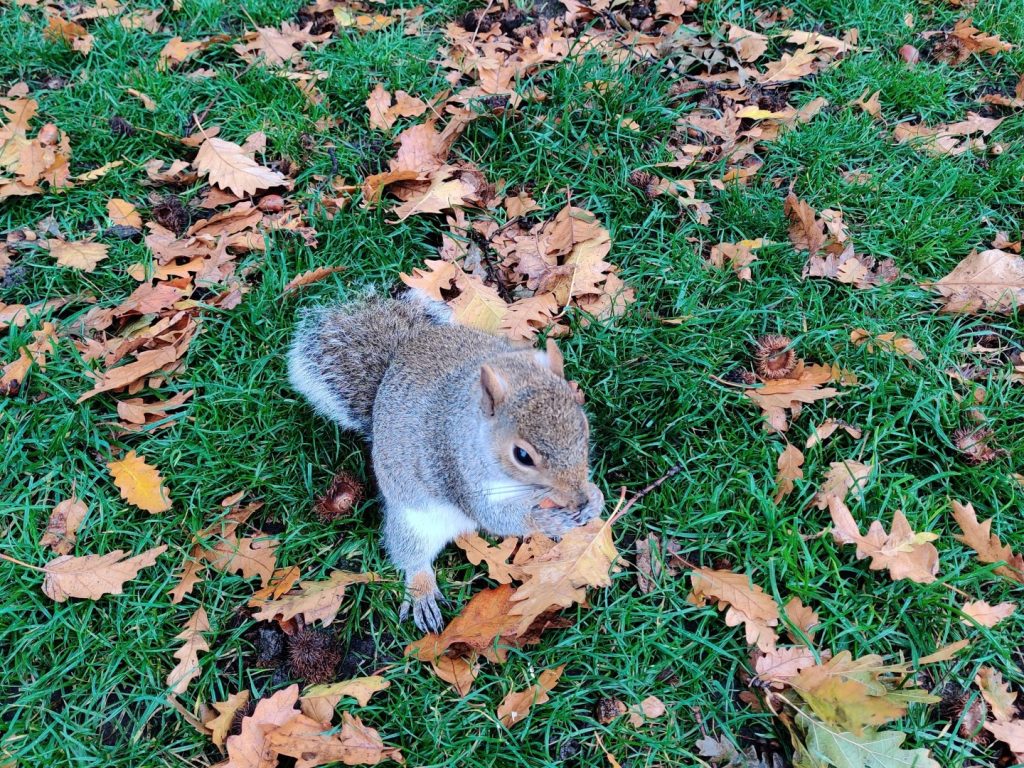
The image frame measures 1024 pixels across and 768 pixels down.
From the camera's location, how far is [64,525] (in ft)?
7.80

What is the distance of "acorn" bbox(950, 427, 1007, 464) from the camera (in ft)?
7.39

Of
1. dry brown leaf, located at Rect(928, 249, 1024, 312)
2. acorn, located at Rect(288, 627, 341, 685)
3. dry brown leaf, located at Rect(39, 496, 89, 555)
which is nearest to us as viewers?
acorn, located at Rect(288, 627, 341, 685)

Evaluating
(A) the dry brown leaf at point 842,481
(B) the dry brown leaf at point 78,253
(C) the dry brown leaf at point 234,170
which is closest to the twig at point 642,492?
(A) the dry brown leaf at point 842,481

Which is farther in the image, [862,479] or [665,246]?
[665,246]

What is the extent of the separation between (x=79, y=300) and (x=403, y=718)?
2.10m

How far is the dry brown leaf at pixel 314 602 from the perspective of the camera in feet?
7.16

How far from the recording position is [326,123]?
3342 mm

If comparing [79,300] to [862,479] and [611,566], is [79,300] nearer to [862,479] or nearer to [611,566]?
[611,566]

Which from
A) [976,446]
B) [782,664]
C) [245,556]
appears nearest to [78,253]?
[245,556]

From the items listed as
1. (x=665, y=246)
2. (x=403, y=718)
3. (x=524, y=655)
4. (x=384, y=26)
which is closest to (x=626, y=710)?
(x=524, y=655)

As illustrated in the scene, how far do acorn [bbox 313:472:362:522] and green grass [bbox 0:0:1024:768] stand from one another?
0.06 meters

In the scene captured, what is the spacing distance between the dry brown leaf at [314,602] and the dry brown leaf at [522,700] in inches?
22.3

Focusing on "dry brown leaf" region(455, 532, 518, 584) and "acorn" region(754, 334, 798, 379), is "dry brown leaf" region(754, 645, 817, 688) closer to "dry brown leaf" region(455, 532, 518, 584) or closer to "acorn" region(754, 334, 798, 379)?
"dry brown leaf" region(455, 532, 518, 584)

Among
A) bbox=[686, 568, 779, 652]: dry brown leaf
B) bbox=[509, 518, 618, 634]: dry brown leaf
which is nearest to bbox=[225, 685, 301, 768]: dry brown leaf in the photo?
bbox=[509, 518, 618, 634]: dry brown leaf
